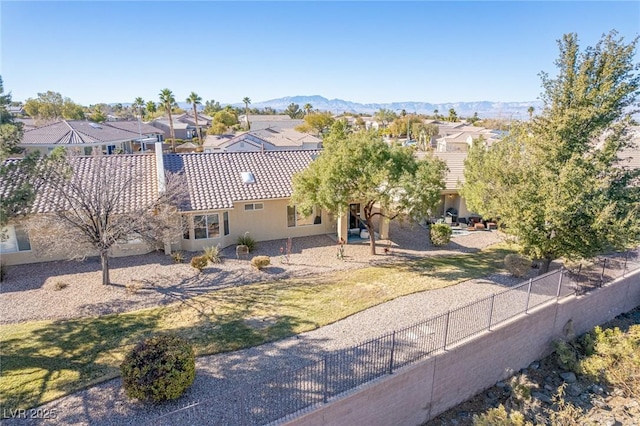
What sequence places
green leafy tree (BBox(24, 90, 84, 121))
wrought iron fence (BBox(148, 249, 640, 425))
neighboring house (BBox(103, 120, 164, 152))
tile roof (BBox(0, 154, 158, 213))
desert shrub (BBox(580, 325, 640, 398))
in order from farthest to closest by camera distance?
green leafy tree (BBox(24, 90, 84, 121)) → neighboring house (BBox(103, 120, 164, 152)) → tile roof (BBox(0, 154, 158, 213)) → desert shrub (BBox(580, 325, 640, 398)) → wrought iron fence (BBox(148, 249, 640, 425))

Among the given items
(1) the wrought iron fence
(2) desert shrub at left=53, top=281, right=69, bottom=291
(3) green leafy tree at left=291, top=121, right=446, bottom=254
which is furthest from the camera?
(3) green leafy tree at left=291, top=121, right=446, bottom=254

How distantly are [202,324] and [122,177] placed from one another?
1152 cm

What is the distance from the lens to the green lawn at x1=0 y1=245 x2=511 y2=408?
10250 millimetres

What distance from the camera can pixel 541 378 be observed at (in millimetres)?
14648

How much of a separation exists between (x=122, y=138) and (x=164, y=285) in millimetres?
37688

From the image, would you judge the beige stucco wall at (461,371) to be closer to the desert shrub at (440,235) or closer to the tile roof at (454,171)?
the desert shrub at (440,235)

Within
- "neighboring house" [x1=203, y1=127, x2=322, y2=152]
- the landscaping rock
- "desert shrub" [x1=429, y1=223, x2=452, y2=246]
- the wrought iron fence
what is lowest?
the landscaping rock

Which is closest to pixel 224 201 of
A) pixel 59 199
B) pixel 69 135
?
pixel 59 199

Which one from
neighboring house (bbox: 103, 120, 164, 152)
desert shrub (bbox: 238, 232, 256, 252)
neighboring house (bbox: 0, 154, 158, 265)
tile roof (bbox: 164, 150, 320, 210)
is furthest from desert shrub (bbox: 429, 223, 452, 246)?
neighboring house (bbox: 103, 120, 164, 152)

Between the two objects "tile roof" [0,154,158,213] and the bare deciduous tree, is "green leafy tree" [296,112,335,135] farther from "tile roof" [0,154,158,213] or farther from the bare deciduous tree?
the bare deciduous tree

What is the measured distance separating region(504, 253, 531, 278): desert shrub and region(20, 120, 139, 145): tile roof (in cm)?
4059

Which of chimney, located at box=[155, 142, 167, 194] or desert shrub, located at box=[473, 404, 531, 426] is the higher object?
chimney, located at box=[155, 142, 167, 194]

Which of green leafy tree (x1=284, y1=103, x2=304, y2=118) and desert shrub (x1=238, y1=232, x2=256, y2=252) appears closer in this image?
desert shrub (x1=238, y1=232, x2=256, y2=252)

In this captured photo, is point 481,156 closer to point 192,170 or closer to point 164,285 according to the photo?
point 192,170
